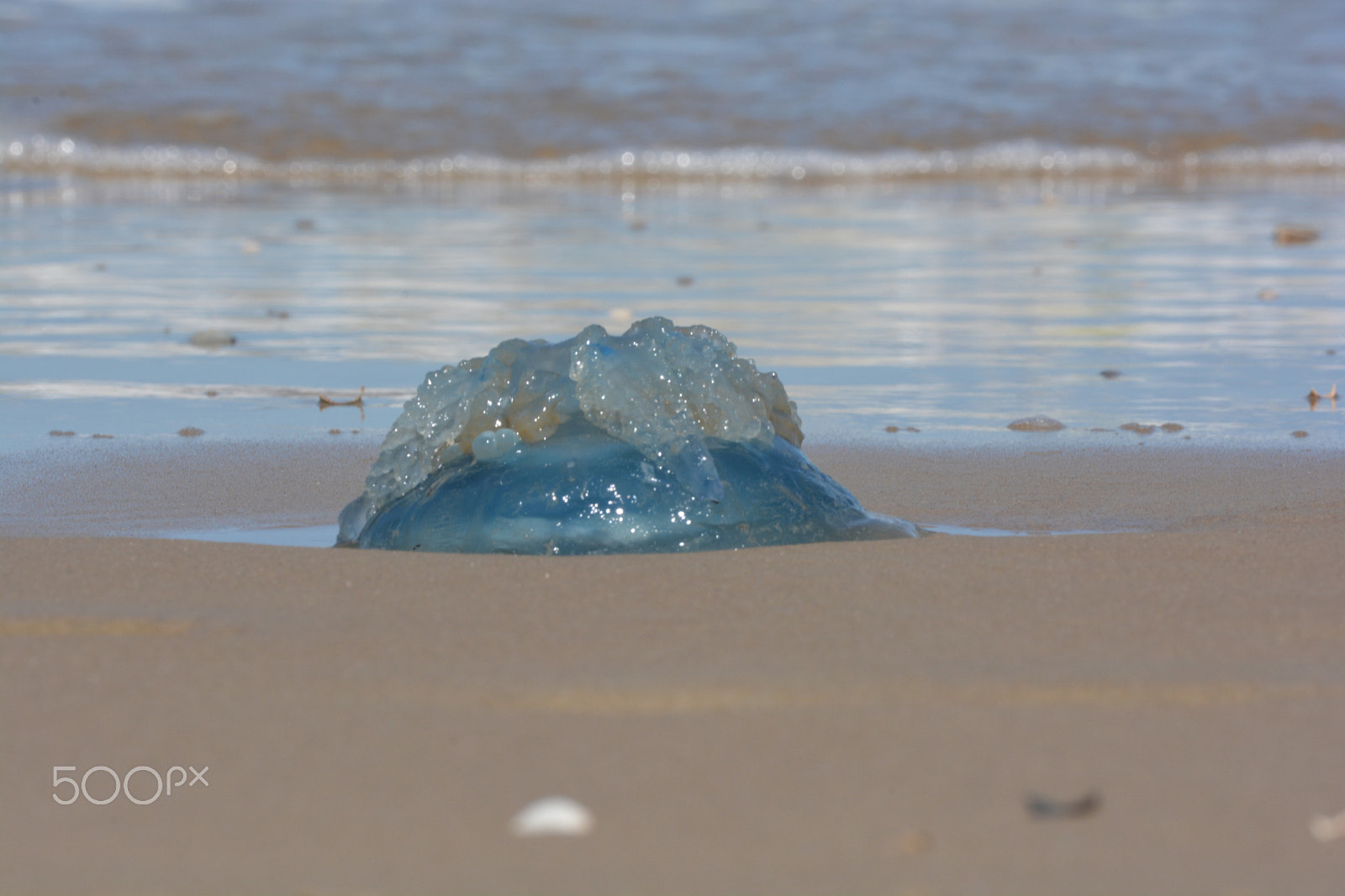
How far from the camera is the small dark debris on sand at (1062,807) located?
4.84 ft

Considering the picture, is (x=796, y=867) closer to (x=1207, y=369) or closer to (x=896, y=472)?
(x=896, y=472)

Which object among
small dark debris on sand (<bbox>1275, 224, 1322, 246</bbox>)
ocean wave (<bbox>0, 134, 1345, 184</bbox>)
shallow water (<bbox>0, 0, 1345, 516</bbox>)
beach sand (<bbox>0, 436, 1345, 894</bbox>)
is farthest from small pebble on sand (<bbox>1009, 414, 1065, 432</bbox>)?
ocean wave (<bbox>0, 134, 1345, 184</bbox>)

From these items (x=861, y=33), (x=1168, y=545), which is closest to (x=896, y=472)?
(x=1168, y=545)

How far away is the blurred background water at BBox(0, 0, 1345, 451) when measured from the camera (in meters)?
4.63

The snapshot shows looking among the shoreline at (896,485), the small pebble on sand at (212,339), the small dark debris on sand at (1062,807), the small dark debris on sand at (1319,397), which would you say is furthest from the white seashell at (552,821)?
the small pebble on sand at (212,339)

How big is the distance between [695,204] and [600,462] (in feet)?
25.2

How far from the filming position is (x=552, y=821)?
1469mm

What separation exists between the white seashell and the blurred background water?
247cm

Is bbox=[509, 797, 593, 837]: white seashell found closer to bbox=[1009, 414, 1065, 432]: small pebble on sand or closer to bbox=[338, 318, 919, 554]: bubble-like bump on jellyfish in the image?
bbox=[338, 318, 919, 554]: bubble-like bump on jellyfish

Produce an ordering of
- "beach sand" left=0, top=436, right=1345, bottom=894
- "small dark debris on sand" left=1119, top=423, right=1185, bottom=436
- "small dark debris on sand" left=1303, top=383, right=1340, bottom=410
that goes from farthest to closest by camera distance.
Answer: "small dark debris on sand" left=1303, top=383, right=1340, bottom=410, "small dark debris on sand" left=1119, top=423, right=1185, bottom=436, "beach sand" left=0, top=436, right=1345, bottom=894

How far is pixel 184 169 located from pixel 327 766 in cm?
1198

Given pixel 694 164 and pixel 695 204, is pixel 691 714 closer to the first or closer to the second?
pixel 695 204

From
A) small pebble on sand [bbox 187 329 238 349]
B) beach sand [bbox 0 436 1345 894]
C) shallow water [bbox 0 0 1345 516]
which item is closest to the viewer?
beach sand [bbox 0 436 1345 894]

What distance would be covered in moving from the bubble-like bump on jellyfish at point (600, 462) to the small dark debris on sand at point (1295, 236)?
5.31m
